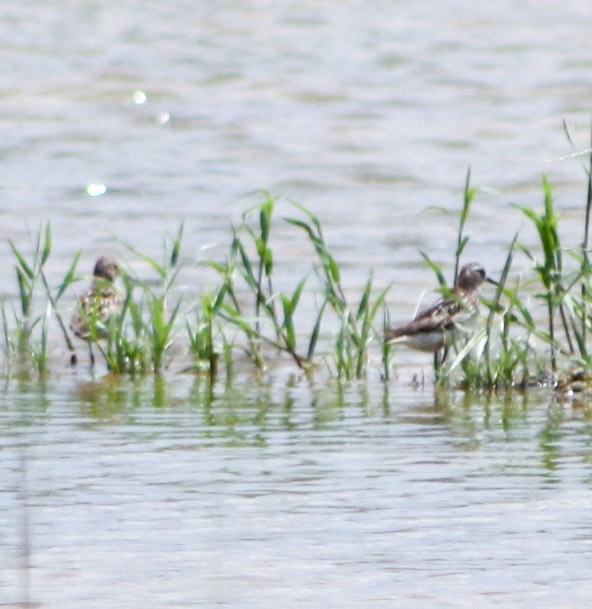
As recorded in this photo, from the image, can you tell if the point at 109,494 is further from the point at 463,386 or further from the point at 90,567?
the point at 463,386

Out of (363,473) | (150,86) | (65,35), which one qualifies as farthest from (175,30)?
(363,473)

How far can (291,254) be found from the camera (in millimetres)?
12961

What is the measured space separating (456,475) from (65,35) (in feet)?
59.3

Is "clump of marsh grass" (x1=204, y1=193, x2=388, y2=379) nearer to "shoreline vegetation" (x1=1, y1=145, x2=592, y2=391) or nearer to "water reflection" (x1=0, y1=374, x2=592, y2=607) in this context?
"shoreline vegetation" (x1=1, y1=145, x2=592, y2=391)

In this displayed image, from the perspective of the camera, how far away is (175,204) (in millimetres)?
14562

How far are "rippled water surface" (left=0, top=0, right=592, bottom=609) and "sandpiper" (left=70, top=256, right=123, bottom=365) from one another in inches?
9.4

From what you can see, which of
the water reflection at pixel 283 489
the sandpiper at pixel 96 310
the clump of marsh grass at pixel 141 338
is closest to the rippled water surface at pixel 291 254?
the water reflection at pixel 283 489

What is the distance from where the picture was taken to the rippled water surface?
5410mm

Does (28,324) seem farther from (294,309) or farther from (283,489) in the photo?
(283,489)

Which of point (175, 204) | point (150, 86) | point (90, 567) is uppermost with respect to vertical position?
point (150, 86)

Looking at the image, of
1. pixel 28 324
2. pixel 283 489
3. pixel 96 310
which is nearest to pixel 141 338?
pixel 96 310

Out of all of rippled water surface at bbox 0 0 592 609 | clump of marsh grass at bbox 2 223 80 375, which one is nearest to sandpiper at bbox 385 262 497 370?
rippled water surface at bbox 0 0 592 609

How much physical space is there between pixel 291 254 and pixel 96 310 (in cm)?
390

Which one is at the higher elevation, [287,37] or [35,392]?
[287,37]
